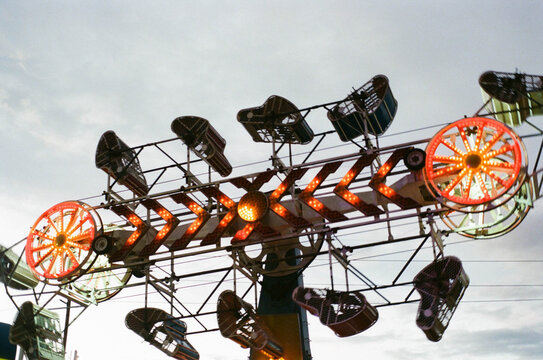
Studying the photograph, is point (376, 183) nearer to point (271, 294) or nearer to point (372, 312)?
point (372, 312)

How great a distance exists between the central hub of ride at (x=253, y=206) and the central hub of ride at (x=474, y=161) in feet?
18.0

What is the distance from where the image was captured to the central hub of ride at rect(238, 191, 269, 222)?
19172 millimetres

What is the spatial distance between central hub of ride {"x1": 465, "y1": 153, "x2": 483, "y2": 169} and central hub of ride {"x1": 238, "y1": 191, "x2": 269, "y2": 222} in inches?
216

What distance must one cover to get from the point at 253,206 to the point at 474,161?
19.9 ft

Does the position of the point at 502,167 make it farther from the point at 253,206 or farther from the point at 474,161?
the point at 253,206

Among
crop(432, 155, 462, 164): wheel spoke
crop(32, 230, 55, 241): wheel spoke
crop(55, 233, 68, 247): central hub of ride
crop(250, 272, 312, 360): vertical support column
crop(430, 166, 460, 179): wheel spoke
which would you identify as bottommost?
crop(250, 272, 312, 360): vertical support column

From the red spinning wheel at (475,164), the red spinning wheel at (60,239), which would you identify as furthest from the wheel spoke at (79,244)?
the red spinning wheel at (475,164)

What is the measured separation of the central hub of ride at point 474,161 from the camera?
16859 millimetres

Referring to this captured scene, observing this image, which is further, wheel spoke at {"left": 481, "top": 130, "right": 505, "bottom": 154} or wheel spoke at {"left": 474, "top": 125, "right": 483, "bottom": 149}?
wheel spoke at {"left": 474, "top": 125, "right": 483, "bottom": 149}

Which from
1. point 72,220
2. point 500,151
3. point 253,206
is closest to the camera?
point 500,151

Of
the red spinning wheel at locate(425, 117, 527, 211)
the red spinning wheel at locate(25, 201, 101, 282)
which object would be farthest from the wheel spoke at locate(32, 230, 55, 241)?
the red spinning wheel at locate(425, 117, 527, 211)

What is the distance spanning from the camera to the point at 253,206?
63.3 feet

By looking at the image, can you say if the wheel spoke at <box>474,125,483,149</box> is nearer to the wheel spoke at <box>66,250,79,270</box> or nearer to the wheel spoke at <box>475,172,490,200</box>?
the wheel spoke at <box>475,172,490,200</box>

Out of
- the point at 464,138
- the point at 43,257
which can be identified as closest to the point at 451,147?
the point at 464,138
